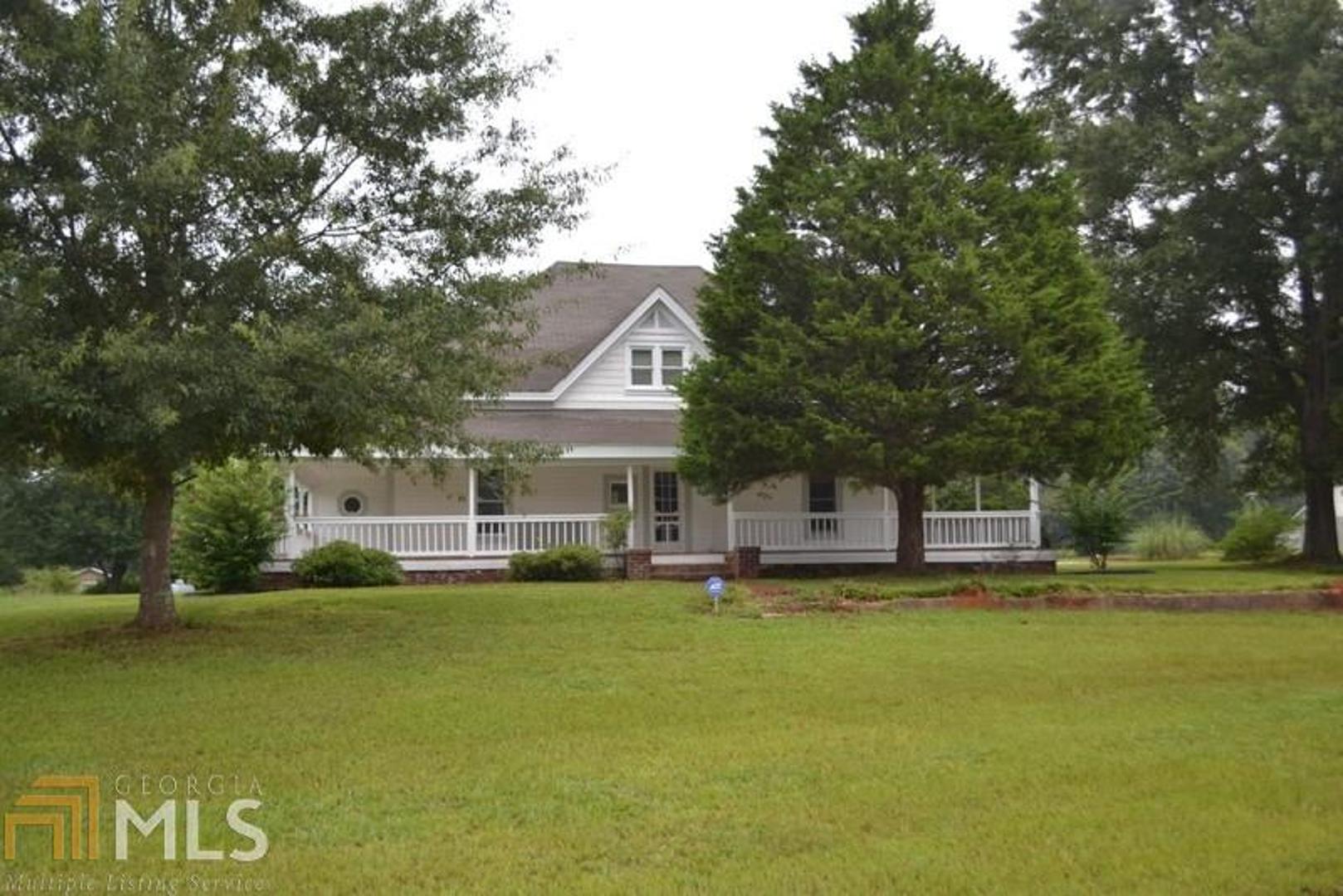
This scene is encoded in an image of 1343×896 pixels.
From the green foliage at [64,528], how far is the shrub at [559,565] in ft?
97.6

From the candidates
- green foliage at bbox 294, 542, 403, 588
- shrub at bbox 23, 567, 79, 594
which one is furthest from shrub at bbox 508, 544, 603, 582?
shrub at bbox 23, 567, 79, 594

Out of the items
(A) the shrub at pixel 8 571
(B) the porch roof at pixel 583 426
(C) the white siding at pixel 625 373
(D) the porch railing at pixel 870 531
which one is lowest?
(A) the shrub at pixel 8 571

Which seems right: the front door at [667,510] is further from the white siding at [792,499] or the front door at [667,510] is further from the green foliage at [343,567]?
the green foliage at [343,567]

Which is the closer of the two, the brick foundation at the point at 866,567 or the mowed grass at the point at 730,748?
the mowed grass at the point at 730,748

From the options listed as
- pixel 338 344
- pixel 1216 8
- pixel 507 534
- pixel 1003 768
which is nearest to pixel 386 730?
pixel 1003 768

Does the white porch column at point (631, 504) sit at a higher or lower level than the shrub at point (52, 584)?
higher

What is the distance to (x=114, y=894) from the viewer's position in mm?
5332

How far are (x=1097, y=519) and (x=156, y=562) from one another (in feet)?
74.4

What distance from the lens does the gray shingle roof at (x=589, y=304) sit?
92.4 feet

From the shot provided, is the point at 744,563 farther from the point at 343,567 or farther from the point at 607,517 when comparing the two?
the point at 343,567

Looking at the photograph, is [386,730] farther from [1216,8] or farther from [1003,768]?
[1216,8]

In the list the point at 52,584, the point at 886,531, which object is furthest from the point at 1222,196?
the point at 52,584

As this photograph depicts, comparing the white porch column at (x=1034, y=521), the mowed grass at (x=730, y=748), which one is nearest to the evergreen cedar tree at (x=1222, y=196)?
the white porch column at (x=1034, y=521)

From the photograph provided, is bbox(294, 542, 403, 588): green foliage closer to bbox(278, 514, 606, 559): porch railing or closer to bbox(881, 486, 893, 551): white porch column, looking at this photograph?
bbox(278, 514, 606, 559): porch railing
